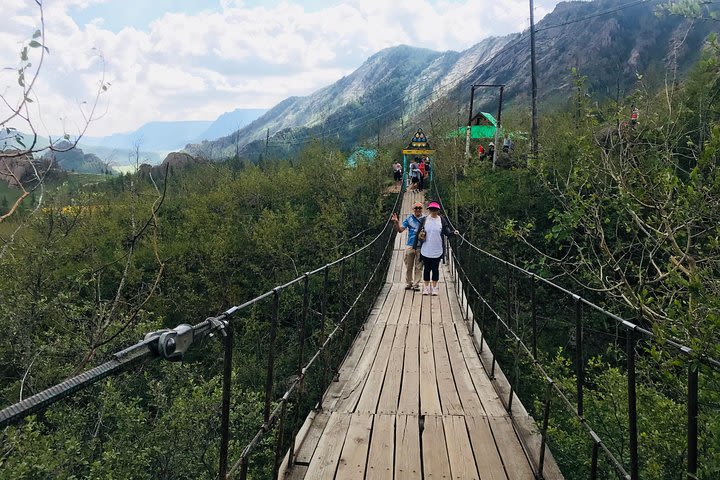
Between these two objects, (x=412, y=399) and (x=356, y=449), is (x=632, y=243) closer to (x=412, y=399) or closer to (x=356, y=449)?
(x=412, y=399)

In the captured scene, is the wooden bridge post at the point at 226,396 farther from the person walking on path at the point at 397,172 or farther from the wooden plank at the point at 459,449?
the person walking on path at the point at 397,172

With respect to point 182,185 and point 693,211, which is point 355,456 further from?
point 182,185

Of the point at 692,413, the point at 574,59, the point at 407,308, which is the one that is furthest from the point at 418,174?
the point at 574,59

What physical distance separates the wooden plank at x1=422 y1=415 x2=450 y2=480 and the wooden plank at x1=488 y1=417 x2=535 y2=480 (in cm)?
32

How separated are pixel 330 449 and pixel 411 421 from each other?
25.2 inches

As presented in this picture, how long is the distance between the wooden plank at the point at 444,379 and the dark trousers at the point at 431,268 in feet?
5.30

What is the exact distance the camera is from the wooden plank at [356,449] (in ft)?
8.55

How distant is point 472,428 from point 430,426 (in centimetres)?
27

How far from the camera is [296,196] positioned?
27906 millimetres

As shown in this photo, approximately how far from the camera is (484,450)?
9.34 feet

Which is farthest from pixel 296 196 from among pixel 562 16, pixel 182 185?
pixel 562 16

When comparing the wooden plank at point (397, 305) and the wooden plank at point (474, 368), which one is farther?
the wooden plank at point (397, 305)

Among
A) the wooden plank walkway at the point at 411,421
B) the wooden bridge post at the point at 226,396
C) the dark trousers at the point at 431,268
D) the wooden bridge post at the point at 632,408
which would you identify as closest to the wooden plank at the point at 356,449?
the wooden plank walkway at the point at 411,421

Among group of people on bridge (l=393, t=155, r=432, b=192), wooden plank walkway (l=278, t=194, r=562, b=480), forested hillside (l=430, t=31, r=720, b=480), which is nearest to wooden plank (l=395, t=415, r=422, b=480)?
wooden plank walkway (l=278, t=194, r=562, b=480)
